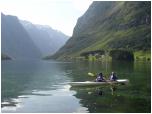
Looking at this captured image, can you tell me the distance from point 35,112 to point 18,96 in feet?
42.5

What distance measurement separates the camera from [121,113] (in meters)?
36.0

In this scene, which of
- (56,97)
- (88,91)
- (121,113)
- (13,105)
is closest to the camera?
(121,113)

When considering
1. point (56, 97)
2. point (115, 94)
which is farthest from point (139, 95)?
point (56, 97)

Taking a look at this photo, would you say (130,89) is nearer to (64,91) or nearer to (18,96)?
(64,91)

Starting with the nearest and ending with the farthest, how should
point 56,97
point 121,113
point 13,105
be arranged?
point 121,113 < point 13,105 < point 56,97

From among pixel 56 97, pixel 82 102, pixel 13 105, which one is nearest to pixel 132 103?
pixel 82 102

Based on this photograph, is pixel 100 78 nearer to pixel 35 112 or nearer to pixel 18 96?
pixel 18 96

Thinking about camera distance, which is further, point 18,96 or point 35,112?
point 18,96

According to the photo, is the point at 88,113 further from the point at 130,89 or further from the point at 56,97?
the point at 130,89

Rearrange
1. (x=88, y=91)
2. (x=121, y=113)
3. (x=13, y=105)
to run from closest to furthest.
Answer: (x=121, y=113) → (x=13, y=105) → (x=88, y=91)

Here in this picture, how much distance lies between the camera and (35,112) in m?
38.0

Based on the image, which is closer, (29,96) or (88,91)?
(29,96)

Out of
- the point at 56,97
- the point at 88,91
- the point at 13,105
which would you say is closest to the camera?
the point at 13,105

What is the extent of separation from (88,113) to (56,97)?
41.8ft
